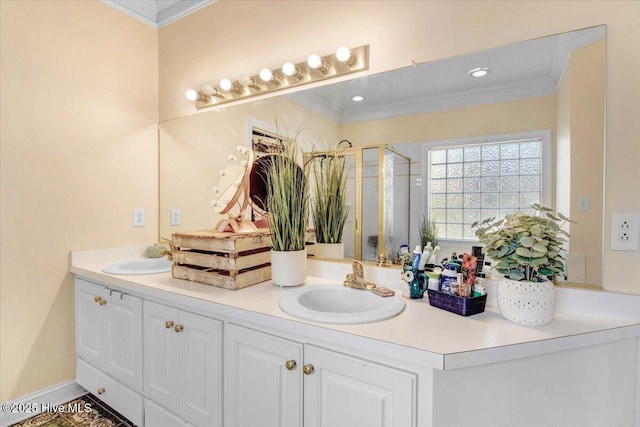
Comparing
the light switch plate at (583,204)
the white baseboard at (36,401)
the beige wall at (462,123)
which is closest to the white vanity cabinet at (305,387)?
the light switch plate at (583,204)

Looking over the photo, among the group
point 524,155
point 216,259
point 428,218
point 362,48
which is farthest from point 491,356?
point 362,48

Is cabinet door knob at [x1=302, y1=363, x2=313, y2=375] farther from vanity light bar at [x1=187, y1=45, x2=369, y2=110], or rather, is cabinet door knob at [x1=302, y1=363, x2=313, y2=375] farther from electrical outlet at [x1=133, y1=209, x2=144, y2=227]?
electrical outlet at [x1=133, y1=209, x2=144, y2=227]

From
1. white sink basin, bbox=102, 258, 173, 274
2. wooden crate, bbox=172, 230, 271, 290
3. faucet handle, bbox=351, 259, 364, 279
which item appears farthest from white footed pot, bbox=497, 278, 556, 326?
white sink basin, bbox=102, 258, 173, 274

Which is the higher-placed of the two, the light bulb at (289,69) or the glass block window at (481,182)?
the light bulb at (289,69)

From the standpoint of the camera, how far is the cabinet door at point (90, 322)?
5.54 feet

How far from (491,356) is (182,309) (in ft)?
3.68

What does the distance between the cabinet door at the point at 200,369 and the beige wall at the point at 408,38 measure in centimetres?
133

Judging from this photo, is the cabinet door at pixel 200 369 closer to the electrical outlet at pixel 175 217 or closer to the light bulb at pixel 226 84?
the electrical outlet at pixel 175 217

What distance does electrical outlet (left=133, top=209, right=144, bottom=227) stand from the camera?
6.99 feet

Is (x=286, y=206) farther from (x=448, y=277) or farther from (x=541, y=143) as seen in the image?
(x=541, y=143)

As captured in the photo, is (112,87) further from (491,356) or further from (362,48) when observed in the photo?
(491,356)

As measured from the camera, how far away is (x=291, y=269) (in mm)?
1358

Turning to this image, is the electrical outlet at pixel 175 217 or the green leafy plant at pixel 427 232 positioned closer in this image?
the green leafy plant at pixel 427 232

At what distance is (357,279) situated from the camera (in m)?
1.34
